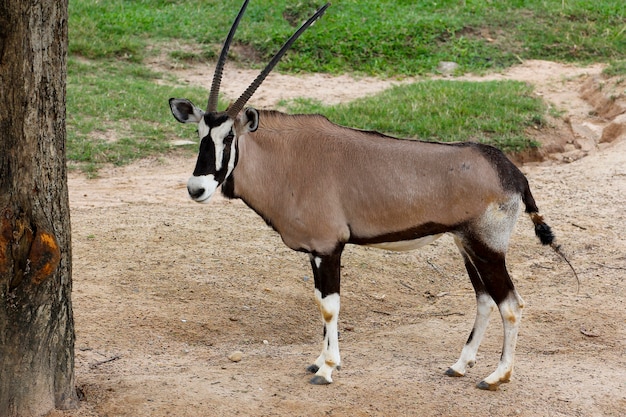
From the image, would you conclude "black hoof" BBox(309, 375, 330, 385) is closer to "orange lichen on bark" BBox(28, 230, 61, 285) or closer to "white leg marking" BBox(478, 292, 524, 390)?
"white leg marking" BBox(478, 292, 524, 390)

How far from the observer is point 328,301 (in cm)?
555

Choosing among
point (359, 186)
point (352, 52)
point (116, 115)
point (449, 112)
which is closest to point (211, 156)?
point (359, 186)

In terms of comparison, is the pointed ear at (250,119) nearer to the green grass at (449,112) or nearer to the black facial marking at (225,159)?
the black facial marking at (225,159)

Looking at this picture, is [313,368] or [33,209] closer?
[33,209]

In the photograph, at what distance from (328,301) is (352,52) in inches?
413

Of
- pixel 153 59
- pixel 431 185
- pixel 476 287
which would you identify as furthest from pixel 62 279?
pixel 153 59

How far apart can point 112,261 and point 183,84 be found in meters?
6.81

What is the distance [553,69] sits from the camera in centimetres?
1528

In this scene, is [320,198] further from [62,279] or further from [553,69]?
[553,69]

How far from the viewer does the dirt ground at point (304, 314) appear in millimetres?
5387

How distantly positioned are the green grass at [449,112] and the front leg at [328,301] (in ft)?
20.5

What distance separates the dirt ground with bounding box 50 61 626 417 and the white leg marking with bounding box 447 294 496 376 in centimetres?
9

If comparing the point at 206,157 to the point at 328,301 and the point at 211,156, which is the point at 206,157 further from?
the point at 328,301

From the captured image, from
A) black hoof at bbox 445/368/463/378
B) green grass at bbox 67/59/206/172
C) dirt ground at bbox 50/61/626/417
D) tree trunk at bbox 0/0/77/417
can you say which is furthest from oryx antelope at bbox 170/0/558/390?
green grass at bbox 67/59/206/172
